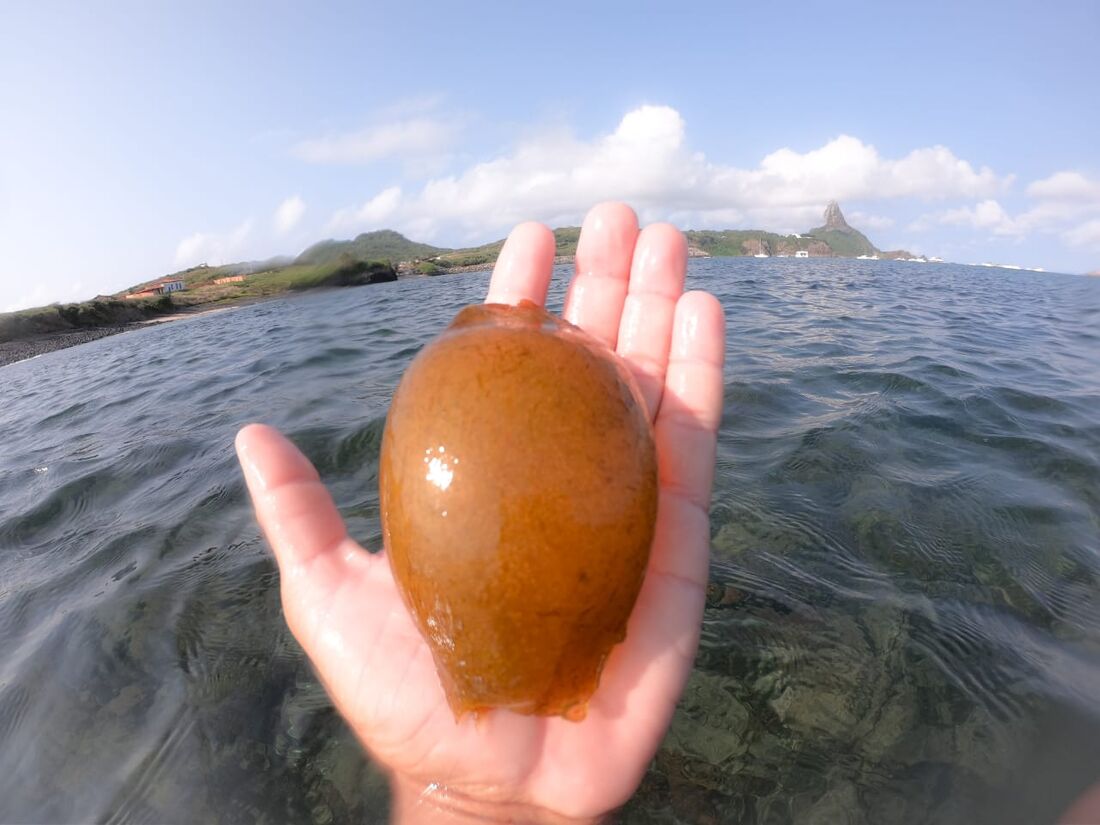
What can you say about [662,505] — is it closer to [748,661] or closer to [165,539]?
[748,661]

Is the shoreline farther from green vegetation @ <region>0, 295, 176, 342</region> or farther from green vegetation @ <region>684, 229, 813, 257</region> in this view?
green vegetation @ <region>684, 229, 813, 257</region>

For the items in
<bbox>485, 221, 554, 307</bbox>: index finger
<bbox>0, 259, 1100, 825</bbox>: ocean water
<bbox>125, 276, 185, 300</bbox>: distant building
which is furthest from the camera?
<bbox>125, 276, 185, 300</bbox>: distant building

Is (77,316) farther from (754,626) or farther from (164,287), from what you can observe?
(754,626)

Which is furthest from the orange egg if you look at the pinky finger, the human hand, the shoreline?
the shoreline

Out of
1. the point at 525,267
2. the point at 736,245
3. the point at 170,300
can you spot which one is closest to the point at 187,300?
the point at 170,300

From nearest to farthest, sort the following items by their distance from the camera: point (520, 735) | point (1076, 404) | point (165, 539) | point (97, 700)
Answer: point (520, 735)
point (97, 700)
point (165, 539)
point (1076, 404)

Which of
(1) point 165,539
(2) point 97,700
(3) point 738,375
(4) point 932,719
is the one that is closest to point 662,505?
(4) point 932,719
